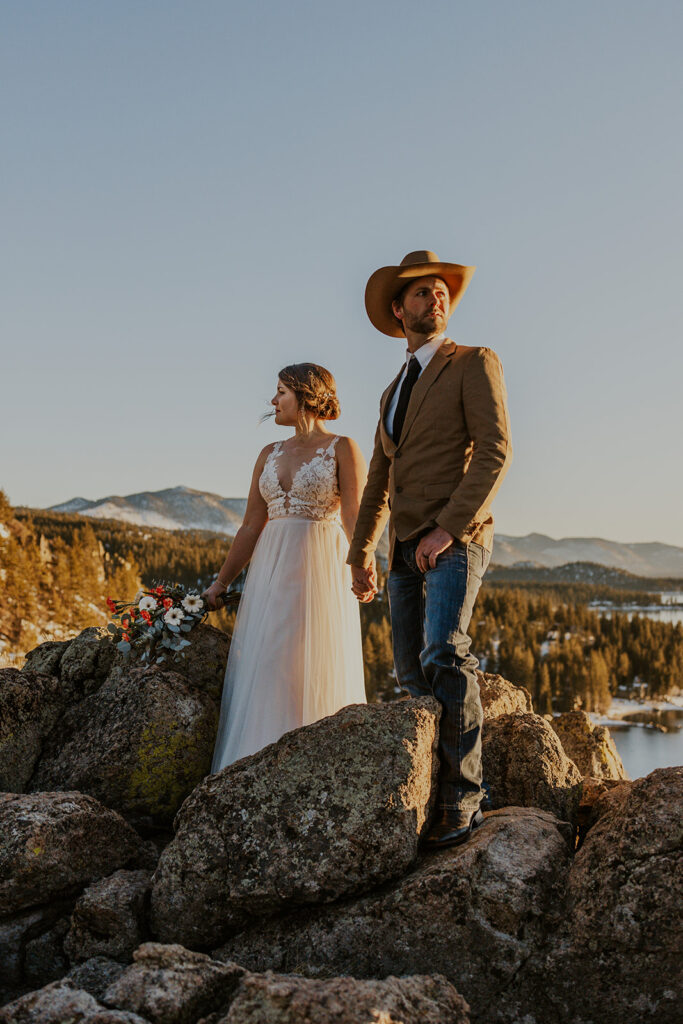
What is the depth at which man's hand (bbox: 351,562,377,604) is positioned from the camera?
620cm

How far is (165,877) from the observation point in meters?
4.66

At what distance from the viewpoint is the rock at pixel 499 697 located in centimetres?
689

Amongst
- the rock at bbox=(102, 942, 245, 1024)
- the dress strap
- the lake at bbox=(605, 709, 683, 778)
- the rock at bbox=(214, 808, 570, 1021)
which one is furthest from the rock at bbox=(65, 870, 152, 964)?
the lake at bbox=(605, 709, 683, 778)

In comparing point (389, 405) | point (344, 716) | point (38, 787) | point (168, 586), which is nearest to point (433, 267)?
point (389, 405)

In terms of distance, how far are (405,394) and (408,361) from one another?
0.79 ft

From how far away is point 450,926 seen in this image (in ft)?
13.9

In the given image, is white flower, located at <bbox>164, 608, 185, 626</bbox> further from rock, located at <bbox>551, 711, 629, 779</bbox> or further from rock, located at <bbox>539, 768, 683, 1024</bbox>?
rock, located at <bbox>539, 768, 683, 1024</bbox>

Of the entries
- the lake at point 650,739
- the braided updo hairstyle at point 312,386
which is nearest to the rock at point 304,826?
the braided updo hairstyle at point 312,386

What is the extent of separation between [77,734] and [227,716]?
1201mm

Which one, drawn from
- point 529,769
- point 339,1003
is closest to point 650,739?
point 529,769

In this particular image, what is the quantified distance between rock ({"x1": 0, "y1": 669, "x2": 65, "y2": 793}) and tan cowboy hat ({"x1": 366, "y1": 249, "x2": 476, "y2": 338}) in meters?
4.04

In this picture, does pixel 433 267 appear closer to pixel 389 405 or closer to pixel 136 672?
pixel 389 405

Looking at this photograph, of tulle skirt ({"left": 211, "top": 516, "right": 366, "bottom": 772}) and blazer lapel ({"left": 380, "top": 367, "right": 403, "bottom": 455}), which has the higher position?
blazer lapel ({"left": 380, "top": 367, "right": 403, "bottom": 455})

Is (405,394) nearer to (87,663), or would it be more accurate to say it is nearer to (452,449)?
(452,449)
